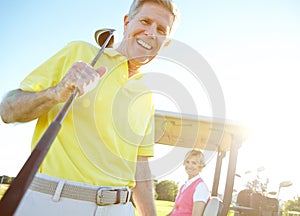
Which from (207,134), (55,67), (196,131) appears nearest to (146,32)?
(55,67)

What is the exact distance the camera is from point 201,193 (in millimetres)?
3662

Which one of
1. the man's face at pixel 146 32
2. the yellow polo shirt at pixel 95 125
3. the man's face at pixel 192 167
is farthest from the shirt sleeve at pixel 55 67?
the man's face at pixel 192 167

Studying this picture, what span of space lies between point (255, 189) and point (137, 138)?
765cm

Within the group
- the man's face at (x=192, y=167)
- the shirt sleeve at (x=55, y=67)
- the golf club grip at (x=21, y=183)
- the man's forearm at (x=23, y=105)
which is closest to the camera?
the golf club grip at (x=21, y=183)

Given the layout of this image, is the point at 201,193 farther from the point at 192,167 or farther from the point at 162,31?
the point at 162,31

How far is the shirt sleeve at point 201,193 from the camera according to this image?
3613 mm

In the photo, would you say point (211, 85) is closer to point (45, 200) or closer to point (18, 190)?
point (45, 200)

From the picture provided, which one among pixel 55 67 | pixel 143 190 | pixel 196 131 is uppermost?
pixel 196 131

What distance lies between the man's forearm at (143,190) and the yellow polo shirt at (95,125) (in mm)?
181

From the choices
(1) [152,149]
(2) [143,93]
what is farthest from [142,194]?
(2) [143,93]

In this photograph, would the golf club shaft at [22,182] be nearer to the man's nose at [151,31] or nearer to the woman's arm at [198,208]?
the man's nose at [151,31]

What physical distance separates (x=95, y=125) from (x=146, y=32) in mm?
539

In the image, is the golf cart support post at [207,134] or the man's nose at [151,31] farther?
the golf cart support post at [207,134]

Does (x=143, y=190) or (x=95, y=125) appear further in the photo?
(x=143, y=190)
